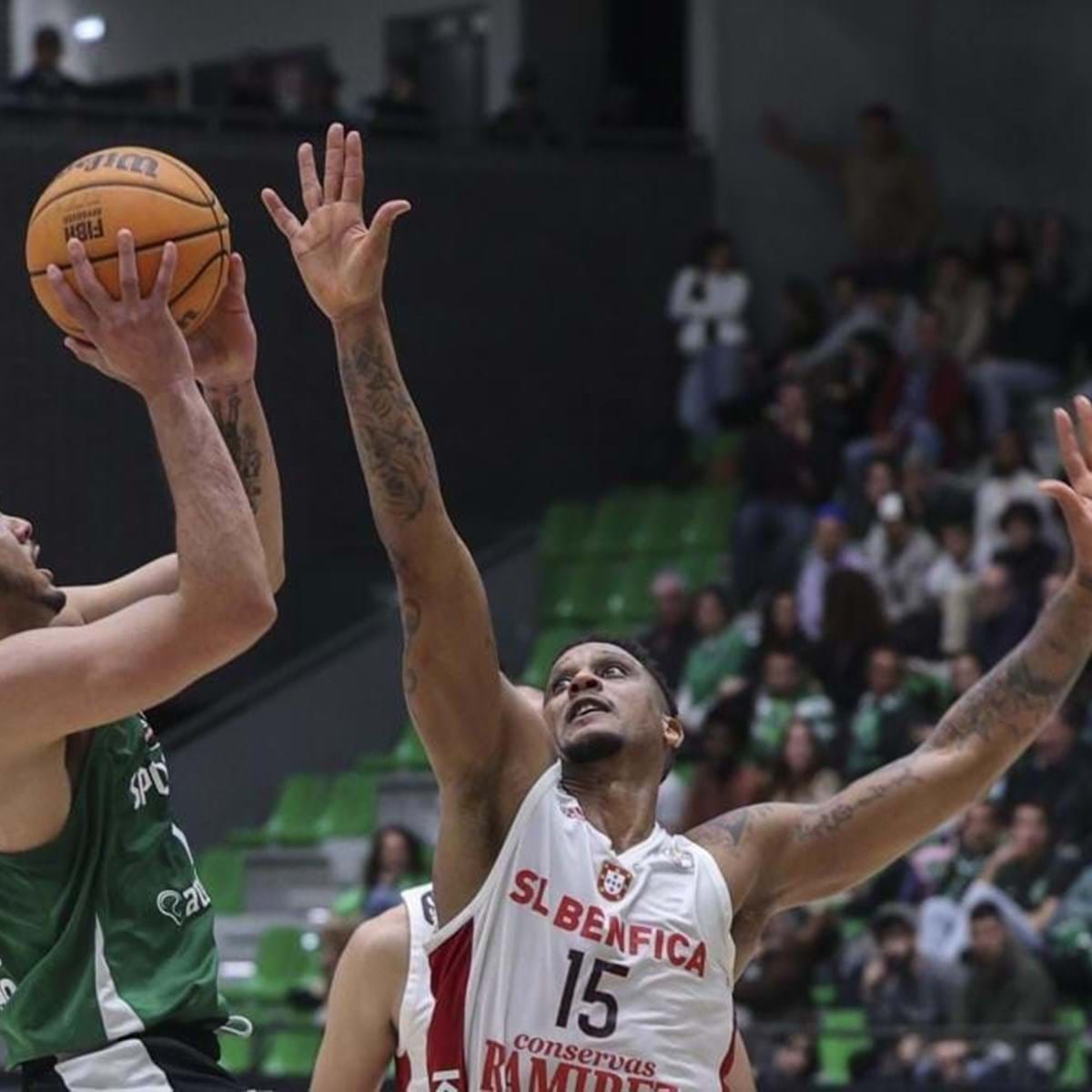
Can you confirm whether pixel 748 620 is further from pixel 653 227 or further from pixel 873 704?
pixel 653 227

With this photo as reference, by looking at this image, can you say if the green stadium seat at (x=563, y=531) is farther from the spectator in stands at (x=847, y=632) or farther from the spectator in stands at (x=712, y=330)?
the spectator in stands at (x=847, y=632)

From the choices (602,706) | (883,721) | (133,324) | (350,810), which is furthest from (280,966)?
(133,324)

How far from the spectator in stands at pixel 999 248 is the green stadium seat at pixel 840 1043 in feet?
19.6

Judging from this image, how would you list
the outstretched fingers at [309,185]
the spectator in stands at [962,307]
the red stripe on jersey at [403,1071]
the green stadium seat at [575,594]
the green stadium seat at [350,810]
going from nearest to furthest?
the outstretched fingers at [309,185] → the red stripe on jersey at [403,1071] → the green stadium seat at [350,810] → the spectator in stands at [962,307] → the green stadium seat at [575,594]

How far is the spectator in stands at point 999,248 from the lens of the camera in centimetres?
1569

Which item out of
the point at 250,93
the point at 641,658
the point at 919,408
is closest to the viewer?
the point at 641,658

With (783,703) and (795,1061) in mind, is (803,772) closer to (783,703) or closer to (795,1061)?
(783,703)

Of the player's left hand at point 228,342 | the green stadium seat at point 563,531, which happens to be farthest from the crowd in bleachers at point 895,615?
the player's left hand at point 228,342

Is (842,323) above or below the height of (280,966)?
above

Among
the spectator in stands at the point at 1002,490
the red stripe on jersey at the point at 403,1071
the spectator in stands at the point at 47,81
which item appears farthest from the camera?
the spectator in stands at the point at 47,81

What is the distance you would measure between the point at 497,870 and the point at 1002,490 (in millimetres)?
9284

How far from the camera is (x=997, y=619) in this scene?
12.8 m

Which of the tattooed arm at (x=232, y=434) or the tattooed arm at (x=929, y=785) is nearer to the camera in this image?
the tattooed arm at (x=232, y=434)

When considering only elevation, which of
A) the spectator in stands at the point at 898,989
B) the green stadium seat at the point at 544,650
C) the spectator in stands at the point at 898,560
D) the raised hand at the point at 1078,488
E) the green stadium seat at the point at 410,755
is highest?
the raised hand at the point at 1078,488
